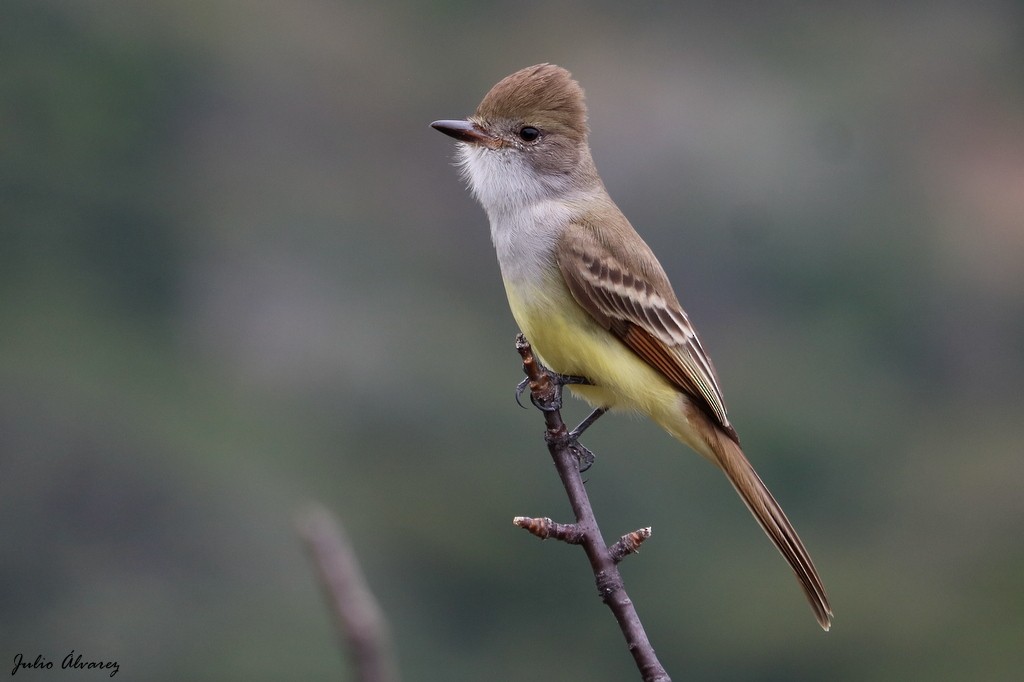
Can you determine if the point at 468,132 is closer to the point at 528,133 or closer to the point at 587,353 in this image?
the point at 528,133

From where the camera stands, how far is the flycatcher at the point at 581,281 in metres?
3.72

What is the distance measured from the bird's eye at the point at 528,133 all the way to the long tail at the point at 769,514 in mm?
1049

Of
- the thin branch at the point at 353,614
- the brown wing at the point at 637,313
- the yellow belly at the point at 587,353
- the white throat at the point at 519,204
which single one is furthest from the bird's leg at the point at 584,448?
the thin branch at the point at 353,614

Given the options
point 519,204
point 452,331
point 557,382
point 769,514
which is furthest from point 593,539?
point 452,331

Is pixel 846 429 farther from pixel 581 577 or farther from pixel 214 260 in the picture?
pixel 214 260

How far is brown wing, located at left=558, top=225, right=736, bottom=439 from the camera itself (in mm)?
3779

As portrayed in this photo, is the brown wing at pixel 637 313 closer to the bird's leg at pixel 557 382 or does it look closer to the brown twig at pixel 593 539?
the bird's leg at pixel 557 382

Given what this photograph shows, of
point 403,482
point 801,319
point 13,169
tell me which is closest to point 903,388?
point 801,319

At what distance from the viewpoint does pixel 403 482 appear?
769cm

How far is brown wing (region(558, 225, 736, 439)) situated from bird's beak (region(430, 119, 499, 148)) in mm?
385

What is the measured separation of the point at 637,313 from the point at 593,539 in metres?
1.46

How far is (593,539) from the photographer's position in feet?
8.20

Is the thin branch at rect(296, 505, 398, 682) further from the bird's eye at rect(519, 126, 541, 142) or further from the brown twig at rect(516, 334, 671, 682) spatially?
the bird's eye at rect(519, 126, 541, 142)

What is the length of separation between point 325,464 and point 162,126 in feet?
13.1
